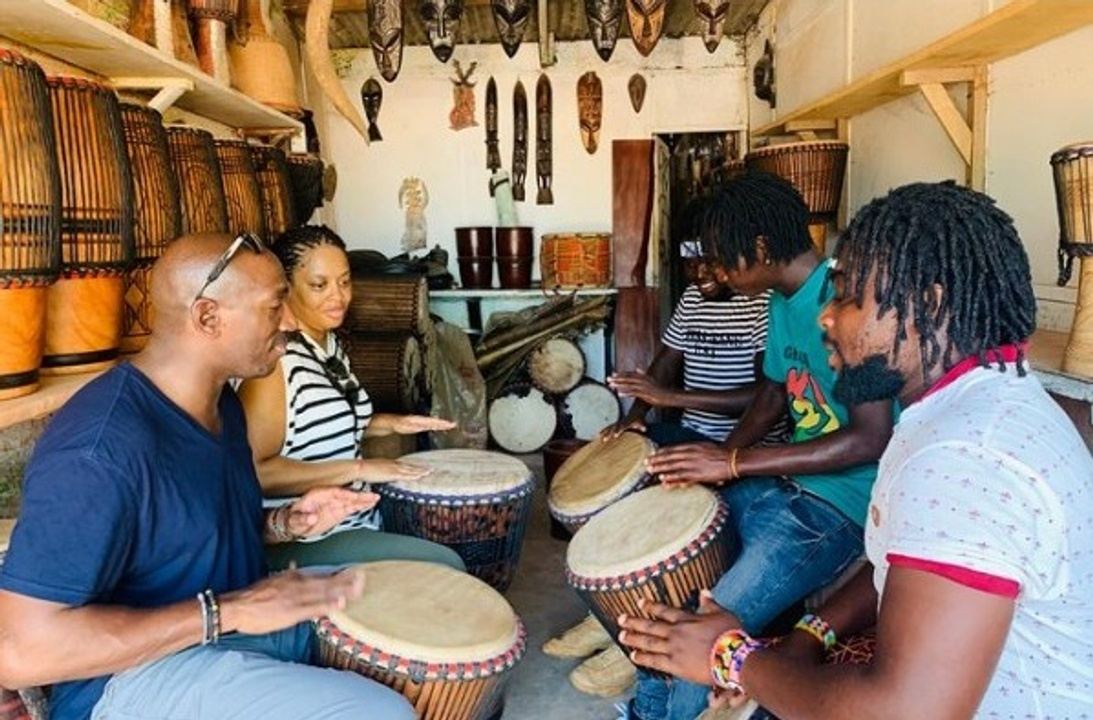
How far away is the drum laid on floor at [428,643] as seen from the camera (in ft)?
5.65

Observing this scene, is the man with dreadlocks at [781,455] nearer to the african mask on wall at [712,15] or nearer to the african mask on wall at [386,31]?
the african mask on wall at [712,15]

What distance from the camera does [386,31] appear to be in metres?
4.26

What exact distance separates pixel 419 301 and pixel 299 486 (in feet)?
7.86

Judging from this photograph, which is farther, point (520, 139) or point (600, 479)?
point (520, 139)

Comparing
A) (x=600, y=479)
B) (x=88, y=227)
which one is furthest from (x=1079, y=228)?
(x=88, y=227)

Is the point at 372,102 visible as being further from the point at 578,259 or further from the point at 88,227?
the point at 88,227

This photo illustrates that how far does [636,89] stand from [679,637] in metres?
5.68

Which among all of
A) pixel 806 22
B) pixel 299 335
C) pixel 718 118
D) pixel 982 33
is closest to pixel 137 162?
pixel 299 335

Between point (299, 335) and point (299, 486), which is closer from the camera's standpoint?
point (299, 486)

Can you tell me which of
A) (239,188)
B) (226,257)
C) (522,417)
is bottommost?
(522,417)

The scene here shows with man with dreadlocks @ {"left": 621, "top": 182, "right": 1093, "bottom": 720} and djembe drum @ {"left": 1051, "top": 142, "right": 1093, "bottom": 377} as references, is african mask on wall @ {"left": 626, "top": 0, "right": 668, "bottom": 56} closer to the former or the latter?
djembe drum @ {"left": 1051, "top": 142, "right": 1093, "bottom": 377}

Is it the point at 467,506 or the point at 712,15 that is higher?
the point at 712,15

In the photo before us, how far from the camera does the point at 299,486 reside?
7.83 ft

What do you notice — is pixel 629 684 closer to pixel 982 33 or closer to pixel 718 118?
pixel 982 33
